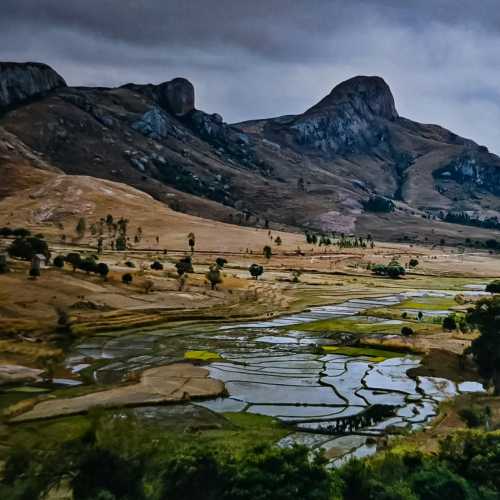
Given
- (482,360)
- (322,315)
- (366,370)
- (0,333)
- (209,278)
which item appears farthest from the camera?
(209,278)

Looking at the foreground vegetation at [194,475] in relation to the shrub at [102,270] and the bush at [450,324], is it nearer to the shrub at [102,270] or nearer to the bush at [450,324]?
the bush at [450,324]

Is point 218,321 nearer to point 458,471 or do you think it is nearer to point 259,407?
point 259,407

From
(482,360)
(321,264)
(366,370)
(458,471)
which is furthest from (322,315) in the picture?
(321,264)

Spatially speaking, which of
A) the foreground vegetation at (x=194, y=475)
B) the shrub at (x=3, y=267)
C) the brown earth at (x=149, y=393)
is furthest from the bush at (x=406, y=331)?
the shrub at (x=3, y=267)

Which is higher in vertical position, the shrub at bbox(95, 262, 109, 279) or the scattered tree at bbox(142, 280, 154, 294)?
the shrub at bbox(95, 262, 109, 279)

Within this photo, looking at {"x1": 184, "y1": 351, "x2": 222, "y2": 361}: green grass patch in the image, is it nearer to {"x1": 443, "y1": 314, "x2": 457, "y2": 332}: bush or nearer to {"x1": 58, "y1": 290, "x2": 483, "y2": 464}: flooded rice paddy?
{"x1": 58, "y1": 290, "x2": 483, "y2": 464}: flooded rice paddy

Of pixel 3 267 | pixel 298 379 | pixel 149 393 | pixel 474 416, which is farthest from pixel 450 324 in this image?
pixel 3 267

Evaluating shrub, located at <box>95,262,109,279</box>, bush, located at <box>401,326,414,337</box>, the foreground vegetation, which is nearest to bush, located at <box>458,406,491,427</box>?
the foreground vegetation
